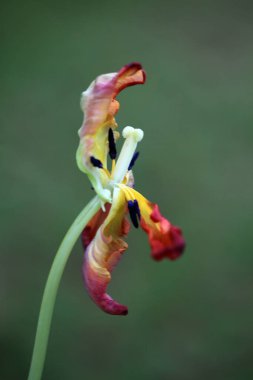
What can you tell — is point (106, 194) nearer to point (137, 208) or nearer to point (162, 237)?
point (137, 208)

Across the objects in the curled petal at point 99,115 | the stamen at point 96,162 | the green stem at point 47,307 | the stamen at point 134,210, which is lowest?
the green stem at point 47,307

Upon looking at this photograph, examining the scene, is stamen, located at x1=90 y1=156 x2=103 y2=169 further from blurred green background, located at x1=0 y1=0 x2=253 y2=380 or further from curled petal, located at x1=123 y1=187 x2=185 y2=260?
blurred green background, located at x1=0 y1=0 x2=253 y2=380

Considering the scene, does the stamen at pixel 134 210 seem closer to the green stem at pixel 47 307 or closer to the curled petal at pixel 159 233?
the curled petal at pixel 159 233

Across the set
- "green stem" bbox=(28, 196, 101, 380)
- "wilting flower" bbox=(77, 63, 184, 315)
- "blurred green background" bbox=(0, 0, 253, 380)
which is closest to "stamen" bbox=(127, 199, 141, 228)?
"wilting flower" bbox=(77, 63, 184, 315)

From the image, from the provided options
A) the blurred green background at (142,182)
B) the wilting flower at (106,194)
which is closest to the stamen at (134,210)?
the wilting flower at (106,194)

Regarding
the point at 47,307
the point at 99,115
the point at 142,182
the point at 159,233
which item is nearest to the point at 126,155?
the point at 99,115

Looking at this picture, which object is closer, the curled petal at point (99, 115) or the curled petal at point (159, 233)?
the curled petal at point (159, 233)
